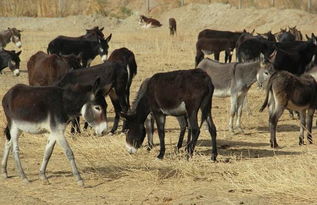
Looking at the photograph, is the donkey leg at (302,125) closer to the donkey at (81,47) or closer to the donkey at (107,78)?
the donkey at (107,78)

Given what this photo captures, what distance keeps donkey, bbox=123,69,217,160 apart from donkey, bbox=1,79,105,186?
168 cm

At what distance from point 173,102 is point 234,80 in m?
4.02

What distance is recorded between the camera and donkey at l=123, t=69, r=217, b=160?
11922 millimetres

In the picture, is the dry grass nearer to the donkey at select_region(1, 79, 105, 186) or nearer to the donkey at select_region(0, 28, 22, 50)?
the donkey at select_region(0, 28, 22, 50)

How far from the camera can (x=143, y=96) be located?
12477 mm

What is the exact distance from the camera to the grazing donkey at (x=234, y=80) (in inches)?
619

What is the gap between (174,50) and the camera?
32.9 m

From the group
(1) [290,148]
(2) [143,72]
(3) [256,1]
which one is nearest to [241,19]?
(3) [256,1]

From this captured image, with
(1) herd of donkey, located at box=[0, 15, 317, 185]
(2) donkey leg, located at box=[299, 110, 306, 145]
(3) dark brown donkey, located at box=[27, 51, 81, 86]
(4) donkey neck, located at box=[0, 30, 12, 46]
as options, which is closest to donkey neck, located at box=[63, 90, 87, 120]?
(1) herd of donkey, located at box=[0, 15, 317, 185]

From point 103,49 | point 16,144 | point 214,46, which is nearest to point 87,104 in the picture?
point 16,144

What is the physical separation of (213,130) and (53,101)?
3.22 metres

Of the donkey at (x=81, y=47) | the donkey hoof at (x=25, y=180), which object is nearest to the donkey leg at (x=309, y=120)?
the donkey hoof at (x=25, y=180)

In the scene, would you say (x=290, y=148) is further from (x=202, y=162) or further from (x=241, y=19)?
(x=241, y=19)

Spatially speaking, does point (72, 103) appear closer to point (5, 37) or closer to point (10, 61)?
point (10, 61)
